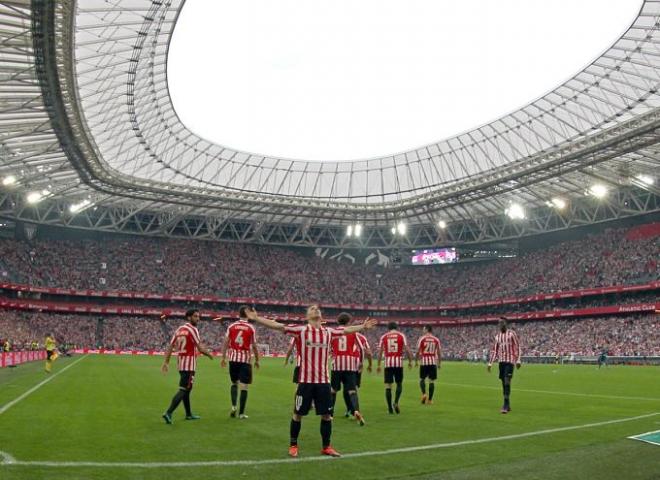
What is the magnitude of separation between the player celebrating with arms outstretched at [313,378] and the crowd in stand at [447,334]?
44042 mm

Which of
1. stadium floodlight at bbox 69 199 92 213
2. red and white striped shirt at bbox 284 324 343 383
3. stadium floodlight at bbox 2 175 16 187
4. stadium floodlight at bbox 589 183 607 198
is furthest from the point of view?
stadium floodlight at bbox 69 199 92 213

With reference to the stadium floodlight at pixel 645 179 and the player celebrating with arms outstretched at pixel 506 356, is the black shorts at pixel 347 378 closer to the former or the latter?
the player celebrating with arms outstretched at pixel 506 356

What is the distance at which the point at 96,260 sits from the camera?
7150cm

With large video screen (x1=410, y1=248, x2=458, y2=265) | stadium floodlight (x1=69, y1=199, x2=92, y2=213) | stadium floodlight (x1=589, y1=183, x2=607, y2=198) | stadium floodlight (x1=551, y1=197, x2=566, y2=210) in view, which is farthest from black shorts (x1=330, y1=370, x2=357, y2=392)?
large video screen (x1=410, y1=248, x2=458, y2=265)

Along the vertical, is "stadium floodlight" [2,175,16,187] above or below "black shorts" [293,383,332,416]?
above

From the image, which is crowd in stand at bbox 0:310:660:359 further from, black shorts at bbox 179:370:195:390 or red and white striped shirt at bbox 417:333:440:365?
black shorts at bbox 179:370:195:390

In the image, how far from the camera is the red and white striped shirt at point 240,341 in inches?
524

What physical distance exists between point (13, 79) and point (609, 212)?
5781 centimetres

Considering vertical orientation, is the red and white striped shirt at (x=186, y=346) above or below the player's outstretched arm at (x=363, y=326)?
below

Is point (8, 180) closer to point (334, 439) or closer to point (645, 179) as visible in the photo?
point (334, 439)

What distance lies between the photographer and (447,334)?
7569 cm

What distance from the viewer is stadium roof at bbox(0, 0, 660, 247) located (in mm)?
32531

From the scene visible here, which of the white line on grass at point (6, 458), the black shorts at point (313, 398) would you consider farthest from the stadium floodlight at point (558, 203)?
the white line on grass at point (6, 458)

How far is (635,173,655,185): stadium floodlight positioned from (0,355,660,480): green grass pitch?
38466 mm
